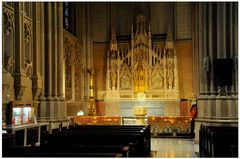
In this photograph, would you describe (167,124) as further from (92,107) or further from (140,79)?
(92,107)

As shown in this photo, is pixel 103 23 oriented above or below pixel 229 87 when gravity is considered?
above

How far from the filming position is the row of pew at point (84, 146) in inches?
207

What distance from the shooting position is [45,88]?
14672 millimetres

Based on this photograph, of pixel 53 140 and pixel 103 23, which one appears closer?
pixel 53 140

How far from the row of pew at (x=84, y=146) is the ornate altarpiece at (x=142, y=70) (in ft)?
37.9

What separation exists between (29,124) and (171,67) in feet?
38.6

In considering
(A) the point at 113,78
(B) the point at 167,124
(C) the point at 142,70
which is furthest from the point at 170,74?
(B) the point at 167,124

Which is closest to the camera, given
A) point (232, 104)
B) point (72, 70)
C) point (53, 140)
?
point (53, 140)

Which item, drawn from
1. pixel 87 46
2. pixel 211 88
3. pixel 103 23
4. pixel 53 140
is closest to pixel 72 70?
pixel 87 46

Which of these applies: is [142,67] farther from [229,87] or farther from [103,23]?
[229,87]

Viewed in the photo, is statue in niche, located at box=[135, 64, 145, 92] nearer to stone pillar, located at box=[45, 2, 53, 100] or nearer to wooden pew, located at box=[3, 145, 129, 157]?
stone pillar, located at box=[45, 2, 53, 100]

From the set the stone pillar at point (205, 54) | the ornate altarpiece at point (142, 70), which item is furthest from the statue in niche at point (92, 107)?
the stone pillar at point (205, 54)

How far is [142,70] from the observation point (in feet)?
72.0

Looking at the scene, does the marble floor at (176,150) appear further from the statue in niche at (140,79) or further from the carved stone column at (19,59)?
the statue in niche at (140,79)
